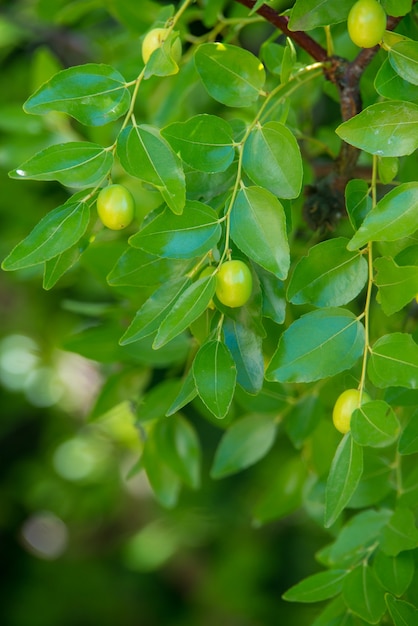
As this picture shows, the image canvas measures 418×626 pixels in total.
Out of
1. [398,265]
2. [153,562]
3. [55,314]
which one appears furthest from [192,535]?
[398,265]

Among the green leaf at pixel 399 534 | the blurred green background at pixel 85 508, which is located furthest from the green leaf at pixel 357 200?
the blurred green background at pixel 85 508

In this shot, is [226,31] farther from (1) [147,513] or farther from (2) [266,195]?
(1) [147,513]

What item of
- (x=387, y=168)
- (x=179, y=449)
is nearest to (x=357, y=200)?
(x=387, y=168)

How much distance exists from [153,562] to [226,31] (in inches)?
51.6

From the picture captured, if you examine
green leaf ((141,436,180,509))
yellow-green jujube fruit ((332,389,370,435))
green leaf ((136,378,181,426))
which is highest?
yellow-green jujube fruit ((332,389,370,435))

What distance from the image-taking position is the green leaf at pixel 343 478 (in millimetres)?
629

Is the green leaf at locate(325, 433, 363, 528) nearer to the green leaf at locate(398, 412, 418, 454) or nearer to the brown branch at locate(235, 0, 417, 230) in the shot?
the green leaf at locate(398, 412, 418, 454)

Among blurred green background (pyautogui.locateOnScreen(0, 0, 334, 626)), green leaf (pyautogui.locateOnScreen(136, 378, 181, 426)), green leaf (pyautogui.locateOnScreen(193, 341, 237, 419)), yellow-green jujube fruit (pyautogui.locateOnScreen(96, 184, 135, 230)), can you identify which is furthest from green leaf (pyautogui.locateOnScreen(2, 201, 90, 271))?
blurred green background (pyautogui.locateOnScreen(0, 0, 334, 626))

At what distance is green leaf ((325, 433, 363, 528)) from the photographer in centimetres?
63

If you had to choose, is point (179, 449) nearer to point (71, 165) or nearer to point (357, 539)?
point (357, 539)

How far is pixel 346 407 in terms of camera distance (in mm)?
655

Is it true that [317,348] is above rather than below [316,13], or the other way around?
below

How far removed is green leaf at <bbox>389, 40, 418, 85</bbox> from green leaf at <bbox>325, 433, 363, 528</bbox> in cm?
25

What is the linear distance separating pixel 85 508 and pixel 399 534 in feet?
4.61
